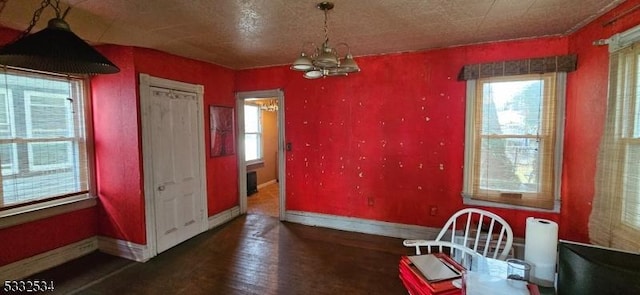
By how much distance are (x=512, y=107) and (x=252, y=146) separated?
5.01 metres

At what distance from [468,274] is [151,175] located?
3.17 metres

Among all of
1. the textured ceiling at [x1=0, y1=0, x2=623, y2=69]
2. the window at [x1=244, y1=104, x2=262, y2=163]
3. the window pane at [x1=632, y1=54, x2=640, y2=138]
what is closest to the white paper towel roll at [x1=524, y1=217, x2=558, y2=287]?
the window pane at [x1=632, y1=54, x2=640, y2=138]

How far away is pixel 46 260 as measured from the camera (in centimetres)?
290

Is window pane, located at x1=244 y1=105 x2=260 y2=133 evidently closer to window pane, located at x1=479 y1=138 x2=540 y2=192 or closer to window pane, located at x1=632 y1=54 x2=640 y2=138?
window pane, located at x1=479 y1=138 x2=540 y2=192

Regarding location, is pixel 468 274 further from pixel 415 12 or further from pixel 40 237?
pixel 40 237

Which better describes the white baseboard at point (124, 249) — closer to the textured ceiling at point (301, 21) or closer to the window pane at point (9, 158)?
the window pane at point (9, 158)

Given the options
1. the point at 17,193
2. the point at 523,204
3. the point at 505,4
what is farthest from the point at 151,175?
the point at 523,204

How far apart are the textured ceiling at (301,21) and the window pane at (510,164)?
110cm

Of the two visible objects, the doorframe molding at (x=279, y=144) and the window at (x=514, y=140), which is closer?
the window at (x=514, y=140)

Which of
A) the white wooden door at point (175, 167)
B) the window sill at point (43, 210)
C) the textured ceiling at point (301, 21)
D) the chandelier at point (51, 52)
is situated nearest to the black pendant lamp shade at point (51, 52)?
the chandelier at point (51, 52)

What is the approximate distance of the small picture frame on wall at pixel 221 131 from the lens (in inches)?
161

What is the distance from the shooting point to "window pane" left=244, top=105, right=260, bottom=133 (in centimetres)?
634

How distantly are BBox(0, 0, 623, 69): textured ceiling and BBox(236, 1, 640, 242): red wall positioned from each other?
0.29m

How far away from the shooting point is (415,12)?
7.41 feet
